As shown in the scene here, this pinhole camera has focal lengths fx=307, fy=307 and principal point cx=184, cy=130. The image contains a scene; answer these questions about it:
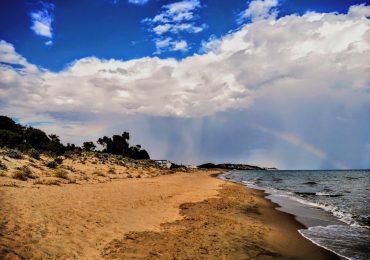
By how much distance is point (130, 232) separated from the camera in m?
11.5

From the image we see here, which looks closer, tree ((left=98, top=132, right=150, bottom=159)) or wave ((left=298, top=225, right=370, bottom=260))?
wave ((left=298, top=225, right=370, bottom=260))

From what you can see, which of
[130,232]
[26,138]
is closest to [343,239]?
[130,232]

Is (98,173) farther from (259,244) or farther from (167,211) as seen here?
(259,244)

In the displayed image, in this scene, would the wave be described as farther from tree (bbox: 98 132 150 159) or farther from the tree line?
tree (bbox: 98 132 150 159)

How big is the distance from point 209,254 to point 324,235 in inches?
257

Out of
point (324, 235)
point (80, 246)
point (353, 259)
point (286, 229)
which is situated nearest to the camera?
point (80, 246)

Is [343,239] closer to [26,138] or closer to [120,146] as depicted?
[26,138]

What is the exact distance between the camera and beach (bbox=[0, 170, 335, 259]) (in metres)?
8.98

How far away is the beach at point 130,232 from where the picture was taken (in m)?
8.98

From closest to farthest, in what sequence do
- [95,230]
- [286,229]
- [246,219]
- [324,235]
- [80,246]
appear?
[80,246]
[95,230]
[324,235]
[286,229]
[246,219]

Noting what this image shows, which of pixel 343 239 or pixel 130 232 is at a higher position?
pixel 343 239

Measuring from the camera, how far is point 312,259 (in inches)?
388

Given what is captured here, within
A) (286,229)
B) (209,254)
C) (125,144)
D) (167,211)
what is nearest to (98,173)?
(167,211)

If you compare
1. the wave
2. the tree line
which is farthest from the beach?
the tree line
